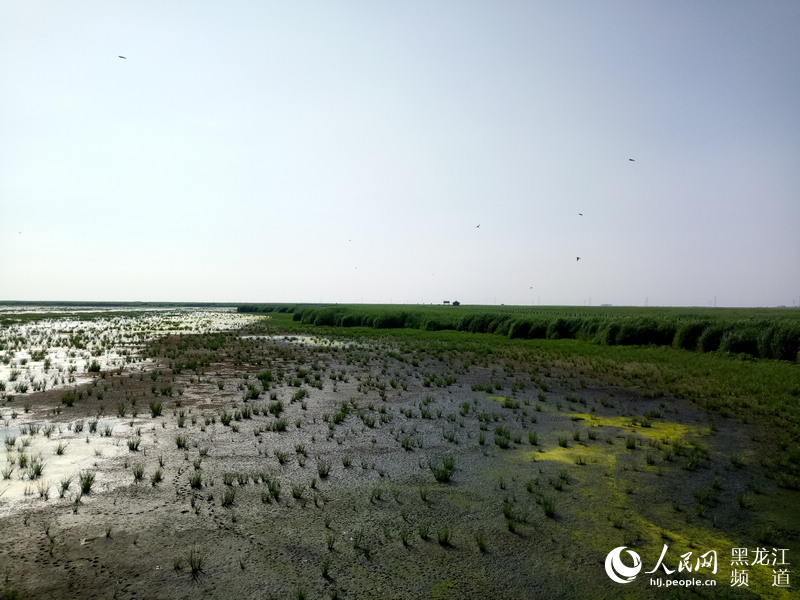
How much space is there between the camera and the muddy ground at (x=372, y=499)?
585 cm

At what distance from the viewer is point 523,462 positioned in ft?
34.1

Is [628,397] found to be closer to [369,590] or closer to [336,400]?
[336,400]

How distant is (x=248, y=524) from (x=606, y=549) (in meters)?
5.50

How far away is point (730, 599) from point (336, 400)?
13341mm

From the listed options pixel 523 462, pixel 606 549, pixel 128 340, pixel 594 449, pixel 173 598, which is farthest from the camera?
pixel 128 340

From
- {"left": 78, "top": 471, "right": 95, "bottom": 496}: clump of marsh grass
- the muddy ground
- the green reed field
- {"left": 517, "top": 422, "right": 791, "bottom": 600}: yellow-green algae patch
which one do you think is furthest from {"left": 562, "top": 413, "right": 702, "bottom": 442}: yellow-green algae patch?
{"left": 78, "top": 471, "right": 95, "bottom": 496}: clump of marsh grass

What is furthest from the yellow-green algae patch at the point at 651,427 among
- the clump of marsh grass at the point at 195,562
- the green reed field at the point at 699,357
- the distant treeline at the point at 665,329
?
the distant treeline at the point at 665,329

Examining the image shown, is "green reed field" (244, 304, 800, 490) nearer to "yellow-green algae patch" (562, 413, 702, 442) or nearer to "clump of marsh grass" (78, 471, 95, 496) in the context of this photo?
"yellow-green algae patch" (562, 413, 702, 442)

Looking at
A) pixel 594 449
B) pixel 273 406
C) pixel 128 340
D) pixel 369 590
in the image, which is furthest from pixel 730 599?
pixel 128 340

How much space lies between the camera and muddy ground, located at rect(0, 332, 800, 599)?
585cm

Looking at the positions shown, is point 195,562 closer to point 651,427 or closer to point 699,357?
point 651,427

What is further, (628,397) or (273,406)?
(628,397)

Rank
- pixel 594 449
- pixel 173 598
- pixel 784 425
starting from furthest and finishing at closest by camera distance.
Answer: pixel 784 425
pixel 594 449
pixel 173 598

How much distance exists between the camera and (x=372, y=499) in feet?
27.0
